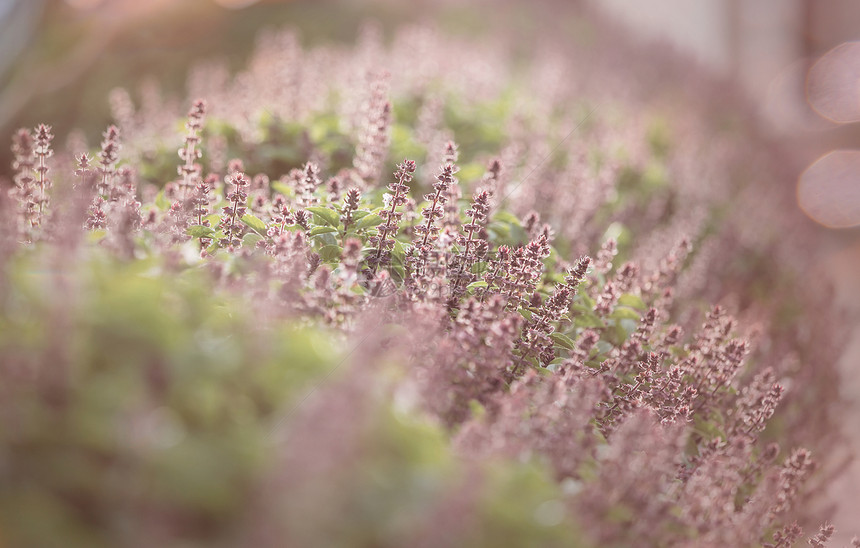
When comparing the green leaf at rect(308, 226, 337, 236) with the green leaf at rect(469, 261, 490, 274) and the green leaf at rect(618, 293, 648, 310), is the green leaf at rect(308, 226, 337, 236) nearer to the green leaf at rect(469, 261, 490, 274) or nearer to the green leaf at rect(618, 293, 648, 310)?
the green leaf at rect(469, 261, 490, 274)

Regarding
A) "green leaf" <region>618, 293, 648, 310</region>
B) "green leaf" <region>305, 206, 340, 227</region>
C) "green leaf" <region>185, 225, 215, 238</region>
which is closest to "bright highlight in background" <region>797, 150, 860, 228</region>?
"green leaf" <region>618, 293, 648, 310</region>

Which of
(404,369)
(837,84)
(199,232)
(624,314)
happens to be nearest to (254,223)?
(199,232)

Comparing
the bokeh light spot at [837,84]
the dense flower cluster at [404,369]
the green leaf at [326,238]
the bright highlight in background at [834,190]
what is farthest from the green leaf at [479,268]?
the bokeh light spot at [837,84]

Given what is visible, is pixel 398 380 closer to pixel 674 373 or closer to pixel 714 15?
pixel 674 373

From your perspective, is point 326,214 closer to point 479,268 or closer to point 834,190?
point 479,268

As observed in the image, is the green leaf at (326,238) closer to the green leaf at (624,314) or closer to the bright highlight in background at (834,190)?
the green leaf at (624,314)

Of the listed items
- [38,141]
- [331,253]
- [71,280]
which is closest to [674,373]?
[331,253]
